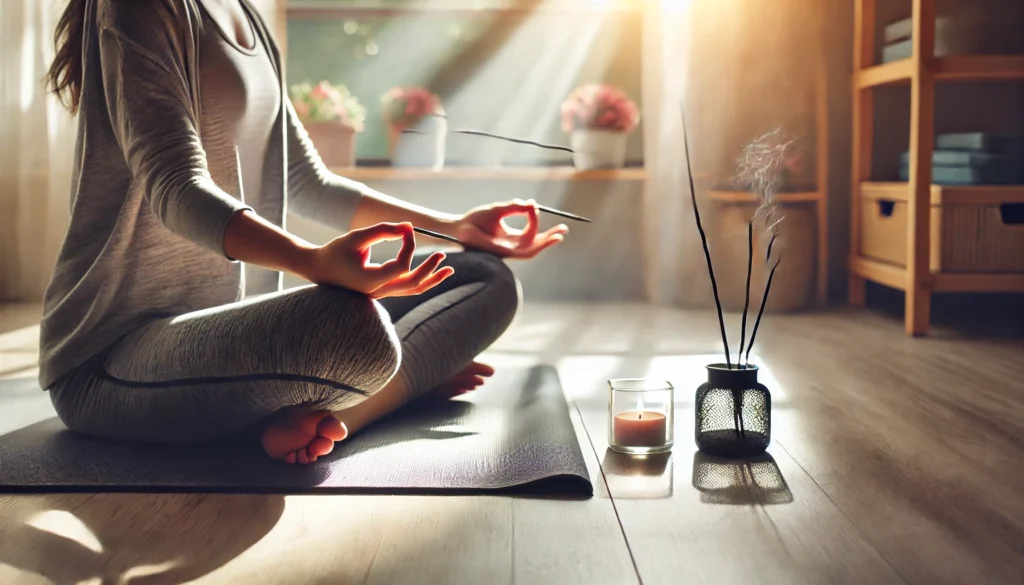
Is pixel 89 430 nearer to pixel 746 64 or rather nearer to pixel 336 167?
pixel 336 167

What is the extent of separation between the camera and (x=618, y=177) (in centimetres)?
304

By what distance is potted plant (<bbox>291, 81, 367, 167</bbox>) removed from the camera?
3033 mm

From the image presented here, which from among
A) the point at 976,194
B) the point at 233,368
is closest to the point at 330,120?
the point at 976,194

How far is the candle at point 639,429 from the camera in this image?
1353mm

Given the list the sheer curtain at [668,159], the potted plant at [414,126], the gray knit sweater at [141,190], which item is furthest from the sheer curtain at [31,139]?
the gray knit sweater at [141,190]

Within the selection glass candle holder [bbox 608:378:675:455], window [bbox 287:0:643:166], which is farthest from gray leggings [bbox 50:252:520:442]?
window [bbox 287:0:643:166]

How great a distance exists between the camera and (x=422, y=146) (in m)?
3.08

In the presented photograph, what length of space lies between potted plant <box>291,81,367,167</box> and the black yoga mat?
1.64m

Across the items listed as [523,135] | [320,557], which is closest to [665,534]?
[320,557]

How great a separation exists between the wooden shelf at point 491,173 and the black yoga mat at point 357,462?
1605mm

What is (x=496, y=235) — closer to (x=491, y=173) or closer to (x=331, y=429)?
(x=331, y=429)

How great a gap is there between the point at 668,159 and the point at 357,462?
197 cm

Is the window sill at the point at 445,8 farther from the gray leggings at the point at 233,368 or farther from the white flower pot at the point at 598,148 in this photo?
the gray leggings at the point at 233,368

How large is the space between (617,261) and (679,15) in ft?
2.47
